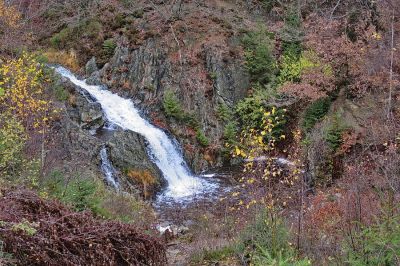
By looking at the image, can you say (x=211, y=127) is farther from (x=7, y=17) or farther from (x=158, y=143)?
(x=7, y=17)

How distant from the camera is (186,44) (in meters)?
19.0

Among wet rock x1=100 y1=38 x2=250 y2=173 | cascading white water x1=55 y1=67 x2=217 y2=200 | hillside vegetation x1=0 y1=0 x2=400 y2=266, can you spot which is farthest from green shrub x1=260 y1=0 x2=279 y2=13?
cascading white water x1=55 y1=67 x2=217 y2=200

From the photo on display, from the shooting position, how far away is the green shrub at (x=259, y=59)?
18375mm

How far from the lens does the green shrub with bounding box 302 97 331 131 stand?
626 inches

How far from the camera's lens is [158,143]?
1550 cm

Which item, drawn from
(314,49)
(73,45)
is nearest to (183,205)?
(314,49)

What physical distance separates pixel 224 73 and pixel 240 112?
1.84 m

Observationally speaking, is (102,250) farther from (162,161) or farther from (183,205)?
(162,161)

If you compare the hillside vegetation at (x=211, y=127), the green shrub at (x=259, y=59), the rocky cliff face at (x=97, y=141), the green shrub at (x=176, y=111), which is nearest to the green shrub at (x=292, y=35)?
the hillside vegetation at (x=211, y=127)

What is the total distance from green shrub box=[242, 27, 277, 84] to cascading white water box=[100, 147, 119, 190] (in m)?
7.44

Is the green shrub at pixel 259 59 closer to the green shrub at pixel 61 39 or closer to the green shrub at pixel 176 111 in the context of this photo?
the green shrub at pixel 176 111

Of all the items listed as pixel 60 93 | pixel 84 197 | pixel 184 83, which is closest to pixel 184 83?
pixel 184 83

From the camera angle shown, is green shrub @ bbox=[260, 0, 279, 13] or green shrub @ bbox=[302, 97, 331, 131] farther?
green shrub @ bbox=[260, 0, 279, 13]

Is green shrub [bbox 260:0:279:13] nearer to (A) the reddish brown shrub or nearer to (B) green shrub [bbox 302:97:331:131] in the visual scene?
(B) green shrub [bbox 302:97:331:131]
